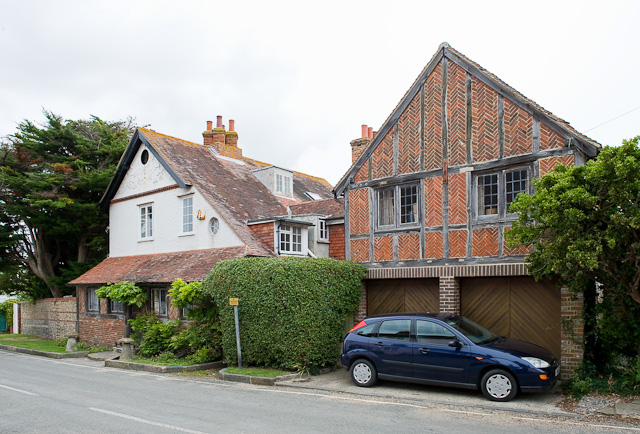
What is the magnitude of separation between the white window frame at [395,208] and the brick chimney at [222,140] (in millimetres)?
11974

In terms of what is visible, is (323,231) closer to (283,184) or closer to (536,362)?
(283,184)

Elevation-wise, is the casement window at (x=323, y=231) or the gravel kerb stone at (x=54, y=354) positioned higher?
the casement window at (x=323, y=231)

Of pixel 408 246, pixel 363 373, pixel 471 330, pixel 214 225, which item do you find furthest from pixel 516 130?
pixel 214 225

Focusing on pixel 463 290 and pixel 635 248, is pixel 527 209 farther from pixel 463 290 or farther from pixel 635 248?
pixel 463 290

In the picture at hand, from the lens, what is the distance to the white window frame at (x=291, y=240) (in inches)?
672

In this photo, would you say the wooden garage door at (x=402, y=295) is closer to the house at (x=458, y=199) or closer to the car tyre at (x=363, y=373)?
the house at (x=458, y=199)

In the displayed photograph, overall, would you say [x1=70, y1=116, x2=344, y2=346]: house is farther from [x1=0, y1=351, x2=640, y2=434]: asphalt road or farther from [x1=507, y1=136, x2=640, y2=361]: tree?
[x1=507, y1=136, x2=640, y2=361]: tree

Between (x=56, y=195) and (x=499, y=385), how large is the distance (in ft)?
64.5

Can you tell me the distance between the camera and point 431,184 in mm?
13617

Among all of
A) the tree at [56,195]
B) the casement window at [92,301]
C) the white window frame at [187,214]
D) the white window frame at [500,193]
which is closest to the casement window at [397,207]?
the white window frame at [500,193]

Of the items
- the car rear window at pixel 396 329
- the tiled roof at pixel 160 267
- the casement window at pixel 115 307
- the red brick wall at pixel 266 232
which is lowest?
the casement window at pixel 115 307

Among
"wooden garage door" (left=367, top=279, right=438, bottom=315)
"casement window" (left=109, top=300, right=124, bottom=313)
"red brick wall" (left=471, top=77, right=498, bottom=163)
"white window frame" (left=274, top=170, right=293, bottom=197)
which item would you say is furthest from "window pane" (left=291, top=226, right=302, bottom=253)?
"casement window" (left=109, top=300, right=124, bottom=313)

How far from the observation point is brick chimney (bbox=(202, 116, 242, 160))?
25.0 metres

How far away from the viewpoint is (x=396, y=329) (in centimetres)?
1117
